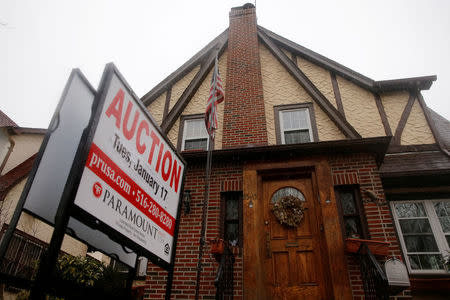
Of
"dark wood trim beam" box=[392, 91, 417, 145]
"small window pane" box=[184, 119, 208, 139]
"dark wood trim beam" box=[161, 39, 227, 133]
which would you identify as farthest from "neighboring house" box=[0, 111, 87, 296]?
"dark wood trim beam" box=[392, 91, 417, 145]

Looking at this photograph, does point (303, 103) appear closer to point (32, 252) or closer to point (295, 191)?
point (295, 191)

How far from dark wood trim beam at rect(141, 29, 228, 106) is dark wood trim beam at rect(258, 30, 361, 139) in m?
1.50

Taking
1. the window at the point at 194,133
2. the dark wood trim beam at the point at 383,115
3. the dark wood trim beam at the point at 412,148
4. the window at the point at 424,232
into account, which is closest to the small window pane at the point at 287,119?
the window at the point at 194,133

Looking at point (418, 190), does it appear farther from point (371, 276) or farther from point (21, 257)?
point (21, 257)

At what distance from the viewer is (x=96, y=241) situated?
2.86 meters

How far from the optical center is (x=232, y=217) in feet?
20.6

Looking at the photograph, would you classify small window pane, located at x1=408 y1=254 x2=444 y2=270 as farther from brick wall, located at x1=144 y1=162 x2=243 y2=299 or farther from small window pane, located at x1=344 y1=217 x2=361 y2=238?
brick wall, located at x1=144 y1=162 x2=243 y2=299

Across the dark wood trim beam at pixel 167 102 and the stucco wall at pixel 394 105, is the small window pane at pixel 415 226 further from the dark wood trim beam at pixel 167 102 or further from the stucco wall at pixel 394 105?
the dark wood trim beam at pixel 167 102

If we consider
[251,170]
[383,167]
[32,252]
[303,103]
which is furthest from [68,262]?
[383,167]

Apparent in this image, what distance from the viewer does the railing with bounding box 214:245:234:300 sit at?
15.5 ft

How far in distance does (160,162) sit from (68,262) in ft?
28.6

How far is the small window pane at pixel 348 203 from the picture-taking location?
5.90 m

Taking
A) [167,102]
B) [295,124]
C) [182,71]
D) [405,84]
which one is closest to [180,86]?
[182,71]

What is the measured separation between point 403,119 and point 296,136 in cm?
314
